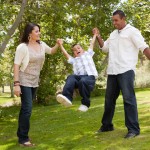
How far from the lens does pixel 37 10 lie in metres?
12.7

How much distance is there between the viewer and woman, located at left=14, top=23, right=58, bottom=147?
6641 millimetres

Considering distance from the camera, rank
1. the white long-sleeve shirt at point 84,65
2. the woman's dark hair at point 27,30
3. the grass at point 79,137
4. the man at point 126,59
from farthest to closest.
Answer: the white long-sleeve shirt at point 84,65
the woman's dark hair at point 27,30
the man at point 126,59
the grass at point 79,137

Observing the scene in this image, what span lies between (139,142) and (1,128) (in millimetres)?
4820

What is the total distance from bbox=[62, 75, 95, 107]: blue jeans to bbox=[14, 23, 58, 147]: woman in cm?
63

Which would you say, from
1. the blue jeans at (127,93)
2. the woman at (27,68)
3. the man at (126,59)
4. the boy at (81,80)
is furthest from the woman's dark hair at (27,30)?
the blue jeans at (127,93)

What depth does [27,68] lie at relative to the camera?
22.2 feet

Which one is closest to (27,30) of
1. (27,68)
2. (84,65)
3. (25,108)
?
(27,68)

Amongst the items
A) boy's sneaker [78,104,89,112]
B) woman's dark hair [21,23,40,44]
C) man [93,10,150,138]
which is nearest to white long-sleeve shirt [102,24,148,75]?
man [93,10,150,138]

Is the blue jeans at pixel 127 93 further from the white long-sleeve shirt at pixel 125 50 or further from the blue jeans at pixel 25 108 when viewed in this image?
the blue jeans at pixel 25 108

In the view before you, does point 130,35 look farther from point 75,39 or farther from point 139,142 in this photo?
point 75,39

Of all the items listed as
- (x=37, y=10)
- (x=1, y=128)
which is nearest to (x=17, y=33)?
(x=37, y=10)

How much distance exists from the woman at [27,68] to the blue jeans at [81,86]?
63 centimetres

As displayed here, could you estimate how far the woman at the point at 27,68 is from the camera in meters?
6.64

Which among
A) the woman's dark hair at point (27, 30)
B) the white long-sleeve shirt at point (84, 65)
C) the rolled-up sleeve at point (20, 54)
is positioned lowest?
the white long-sleeve shirt at point (84, 65)
